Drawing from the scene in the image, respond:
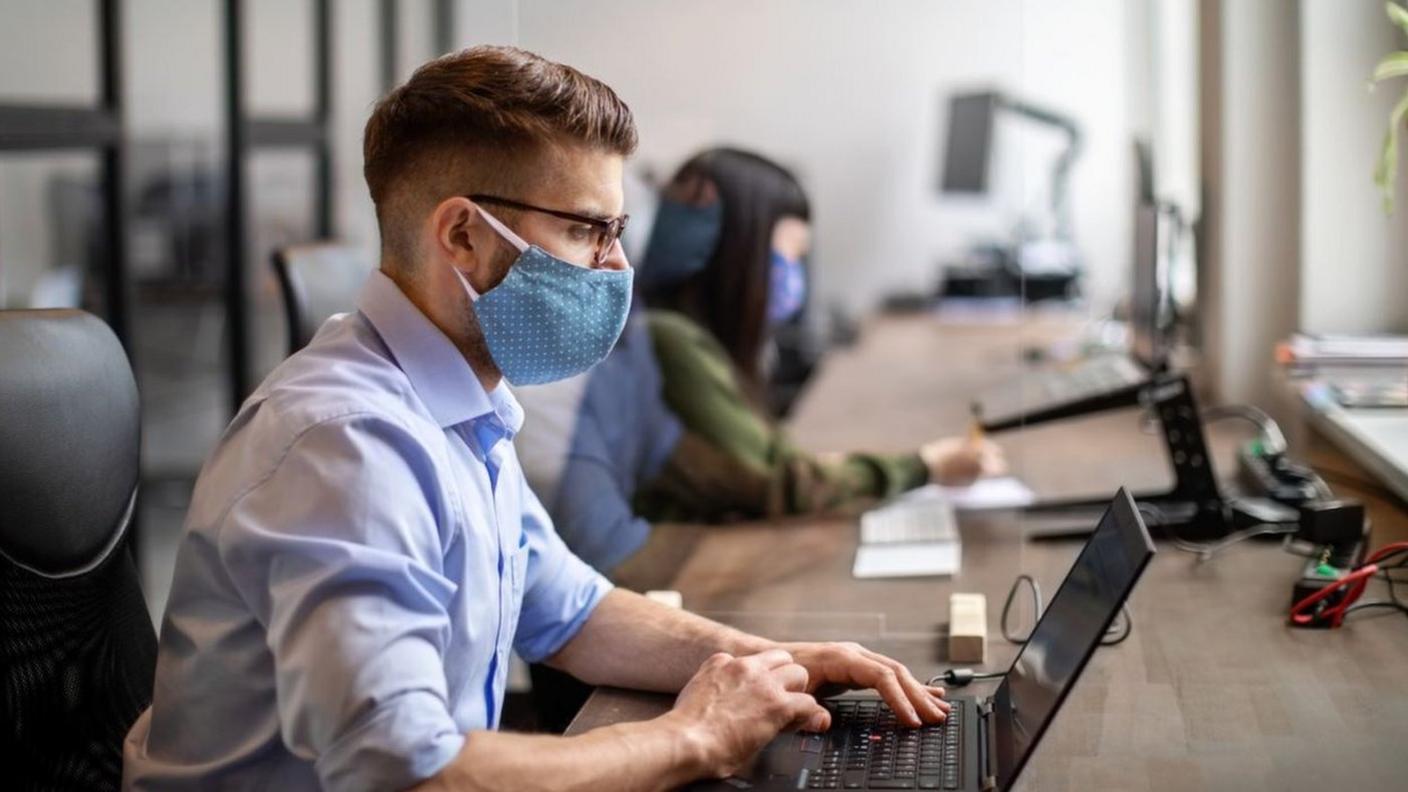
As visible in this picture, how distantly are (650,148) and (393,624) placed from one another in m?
1.36

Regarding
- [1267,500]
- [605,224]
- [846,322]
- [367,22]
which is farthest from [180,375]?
[605,224]

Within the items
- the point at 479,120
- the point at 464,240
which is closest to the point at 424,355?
the point at 464,240

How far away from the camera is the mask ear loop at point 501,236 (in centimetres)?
145

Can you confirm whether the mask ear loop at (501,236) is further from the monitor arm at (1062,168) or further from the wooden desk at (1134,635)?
the monitor arm at (1062,168)

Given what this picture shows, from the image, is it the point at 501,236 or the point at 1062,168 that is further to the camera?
the point at 1062,168

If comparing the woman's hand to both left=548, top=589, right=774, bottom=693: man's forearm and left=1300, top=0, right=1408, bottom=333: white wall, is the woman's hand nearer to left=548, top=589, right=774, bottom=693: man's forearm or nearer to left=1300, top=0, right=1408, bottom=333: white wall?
left=1300, top=0, right=1408, bottom=333: white wall

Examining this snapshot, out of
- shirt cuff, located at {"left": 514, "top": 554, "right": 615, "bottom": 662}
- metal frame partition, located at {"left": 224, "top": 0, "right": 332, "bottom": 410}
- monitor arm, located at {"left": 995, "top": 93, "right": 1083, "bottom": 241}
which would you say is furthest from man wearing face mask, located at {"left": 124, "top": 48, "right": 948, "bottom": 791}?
monitor arm, located at {"left": 995, "top": 93, "right": 1083, "bottom": 241}

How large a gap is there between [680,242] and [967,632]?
0.95m

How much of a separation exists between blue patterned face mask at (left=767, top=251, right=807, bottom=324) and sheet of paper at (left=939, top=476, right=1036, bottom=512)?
41 centimetres

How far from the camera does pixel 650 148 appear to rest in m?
2.45

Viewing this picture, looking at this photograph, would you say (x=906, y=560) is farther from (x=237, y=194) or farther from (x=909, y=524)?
(x=237, y=194)

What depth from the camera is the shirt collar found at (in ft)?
4.69

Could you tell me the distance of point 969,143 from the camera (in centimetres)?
352

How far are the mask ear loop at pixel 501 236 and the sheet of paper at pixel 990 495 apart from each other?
1348mm
